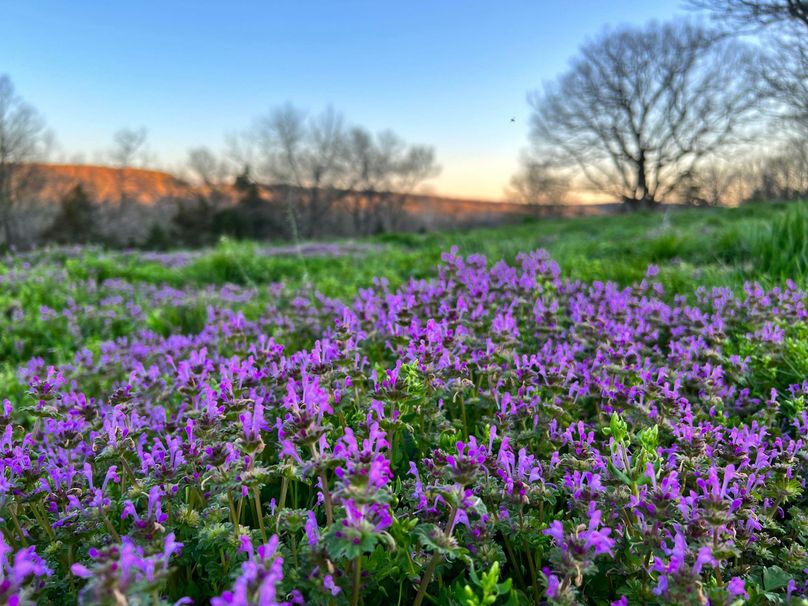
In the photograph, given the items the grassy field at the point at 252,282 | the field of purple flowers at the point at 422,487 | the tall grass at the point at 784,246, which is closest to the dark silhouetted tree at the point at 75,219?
the grassy field at the point at 252,282

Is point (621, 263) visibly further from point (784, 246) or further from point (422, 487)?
point (422, 487)

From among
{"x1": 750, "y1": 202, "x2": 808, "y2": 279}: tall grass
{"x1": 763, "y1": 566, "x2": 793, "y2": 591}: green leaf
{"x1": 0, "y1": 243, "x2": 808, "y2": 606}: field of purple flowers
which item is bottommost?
{"x1": 763, "y1": 566, "x2": 793, "y2": 591}: green leaf

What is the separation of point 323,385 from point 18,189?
1798 inches

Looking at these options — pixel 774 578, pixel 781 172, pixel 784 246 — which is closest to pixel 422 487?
pixel 774 578

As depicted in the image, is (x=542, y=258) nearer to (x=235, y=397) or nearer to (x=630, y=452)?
(x=630, y=452)

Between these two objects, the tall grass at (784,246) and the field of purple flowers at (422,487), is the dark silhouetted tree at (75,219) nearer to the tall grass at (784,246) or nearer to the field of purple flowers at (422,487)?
the tall grass at (784,246)

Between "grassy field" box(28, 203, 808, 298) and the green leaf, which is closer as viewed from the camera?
the green leaf

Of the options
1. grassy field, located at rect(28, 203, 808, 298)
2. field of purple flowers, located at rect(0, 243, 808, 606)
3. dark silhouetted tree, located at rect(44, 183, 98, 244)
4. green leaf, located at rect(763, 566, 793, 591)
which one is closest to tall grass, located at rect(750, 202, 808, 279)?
grassy field, located at rect(28, 203, 808, 298)

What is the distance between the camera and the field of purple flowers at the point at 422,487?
1146 millimetres

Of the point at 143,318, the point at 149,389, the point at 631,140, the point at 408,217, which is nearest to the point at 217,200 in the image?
the point at 408,217

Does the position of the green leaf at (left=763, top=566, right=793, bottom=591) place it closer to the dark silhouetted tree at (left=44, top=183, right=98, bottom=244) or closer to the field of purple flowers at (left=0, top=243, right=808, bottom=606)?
the field of purple flowers at (left=0, top=243, right=808, bottom=606)

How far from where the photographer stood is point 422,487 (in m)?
1.53

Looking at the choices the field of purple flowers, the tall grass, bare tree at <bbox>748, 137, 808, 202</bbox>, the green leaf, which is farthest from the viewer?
bare tree at <bbox>748, 137, 808, 202</bbox>

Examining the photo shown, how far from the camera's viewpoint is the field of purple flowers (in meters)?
1.15
